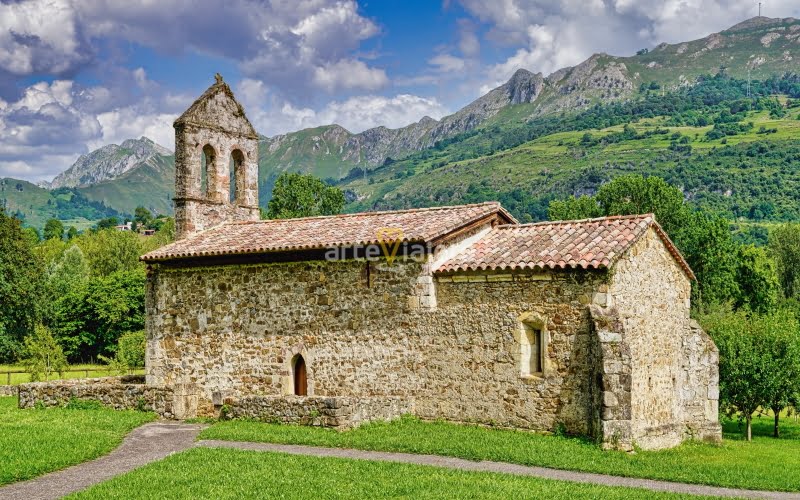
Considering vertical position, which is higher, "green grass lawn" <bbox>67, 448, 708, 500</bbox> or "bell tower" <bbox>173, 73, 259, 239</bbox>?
"bell tower" <bbox>173, 73, 259, 239</bbox>

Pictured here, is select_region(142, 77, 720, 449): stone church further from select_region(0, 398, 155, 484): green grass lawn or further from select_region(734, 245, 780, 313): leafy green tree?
select_region(734, 245, 780, 313): leafy green tree

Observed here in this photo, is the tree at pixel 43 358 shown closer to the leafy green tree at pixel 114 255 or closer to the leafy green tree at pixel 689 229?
the leafy green tree at pixel 689 229

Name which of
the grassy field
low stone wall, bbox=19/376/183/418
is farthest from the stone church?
the grassy field

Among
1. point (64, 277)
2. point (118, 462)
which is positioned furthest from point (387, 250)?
point (64, 277)

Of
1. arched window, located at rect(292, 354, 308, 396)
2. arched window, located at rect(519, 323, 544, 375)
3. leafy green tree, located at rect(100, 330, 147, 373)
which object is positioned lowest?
leafy green tree, located at rect(100, 330, 147, 373)

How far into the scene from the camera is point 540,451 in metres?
15.3

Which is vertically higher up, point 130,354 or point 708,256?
point 708,256

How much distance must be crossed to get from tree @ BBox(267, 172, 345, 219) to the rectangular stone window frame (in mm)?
42707

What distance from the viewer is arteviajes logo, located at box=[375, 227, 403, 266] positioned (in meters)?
18.8

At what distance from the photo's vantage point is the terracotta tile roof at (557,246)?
17.0 metres

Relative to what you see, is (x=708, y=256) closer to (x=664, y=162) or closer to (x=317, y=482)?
(x=317, y=482)

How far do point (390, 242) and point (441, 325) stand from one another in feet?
7.88

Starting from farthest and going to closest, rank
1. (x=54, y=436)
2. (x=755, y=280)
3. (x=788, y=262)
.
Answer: (x=788, y=262)
(x=755, y=280)
(x=54, y=436)

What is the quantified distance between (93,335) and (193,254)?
39255 mm
